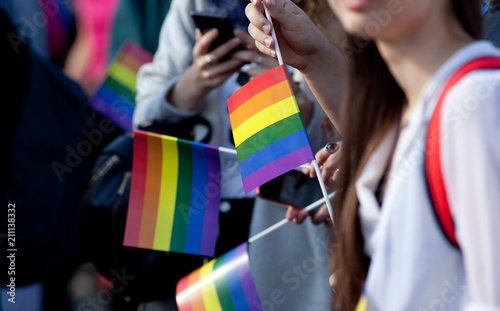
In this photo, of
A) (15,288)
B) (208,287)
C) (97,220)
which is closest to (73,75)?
(15,288)

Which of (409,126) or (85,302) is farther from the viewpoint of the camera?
(85,302)

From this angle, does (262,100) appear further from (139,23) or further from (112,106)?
(139,23)

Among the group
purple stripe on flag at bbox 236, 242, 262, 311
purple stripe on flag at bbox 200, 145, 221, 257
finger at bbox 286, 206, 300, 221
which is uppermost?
purple stripe on flag at bbox 200, 145, 221, 257

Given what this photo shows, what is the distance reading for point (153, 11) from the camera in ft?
10.1

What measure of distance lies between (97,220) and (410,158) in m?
1.12

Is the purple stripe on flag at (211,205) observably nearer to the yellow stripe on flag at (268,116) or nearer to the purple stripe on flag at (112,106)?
the yellow stripe on flag at (268,116)

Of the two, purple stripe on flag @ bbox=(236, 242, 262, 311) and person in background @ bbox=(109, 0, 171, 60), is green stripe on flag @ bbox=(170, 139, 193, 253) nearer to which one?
purple stripe on flag @ bbox=(236, 242, 262, 311)

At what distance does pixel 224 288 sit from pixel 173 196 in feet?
0.73

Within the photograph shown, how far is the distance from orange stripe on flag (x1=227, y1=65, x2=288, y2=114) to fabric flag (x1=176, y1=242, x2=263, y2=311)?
301 millimetres

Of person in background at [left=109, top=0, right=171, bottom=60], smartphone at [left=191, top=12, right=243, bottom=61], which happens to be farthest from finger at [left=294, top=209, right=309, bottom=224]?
person in background at [left=109, top=0, right=171, bottom=60]

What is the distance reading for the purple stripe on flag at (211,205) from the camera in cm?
121

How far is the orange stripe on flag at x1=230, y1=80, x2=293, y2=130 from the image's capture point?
1.00m

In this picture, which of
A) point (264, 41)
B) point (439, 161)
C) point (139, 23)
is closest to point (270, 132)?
point (264, 41)

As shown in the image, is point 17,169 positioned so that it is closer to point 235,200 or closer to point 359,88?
point 235,200
